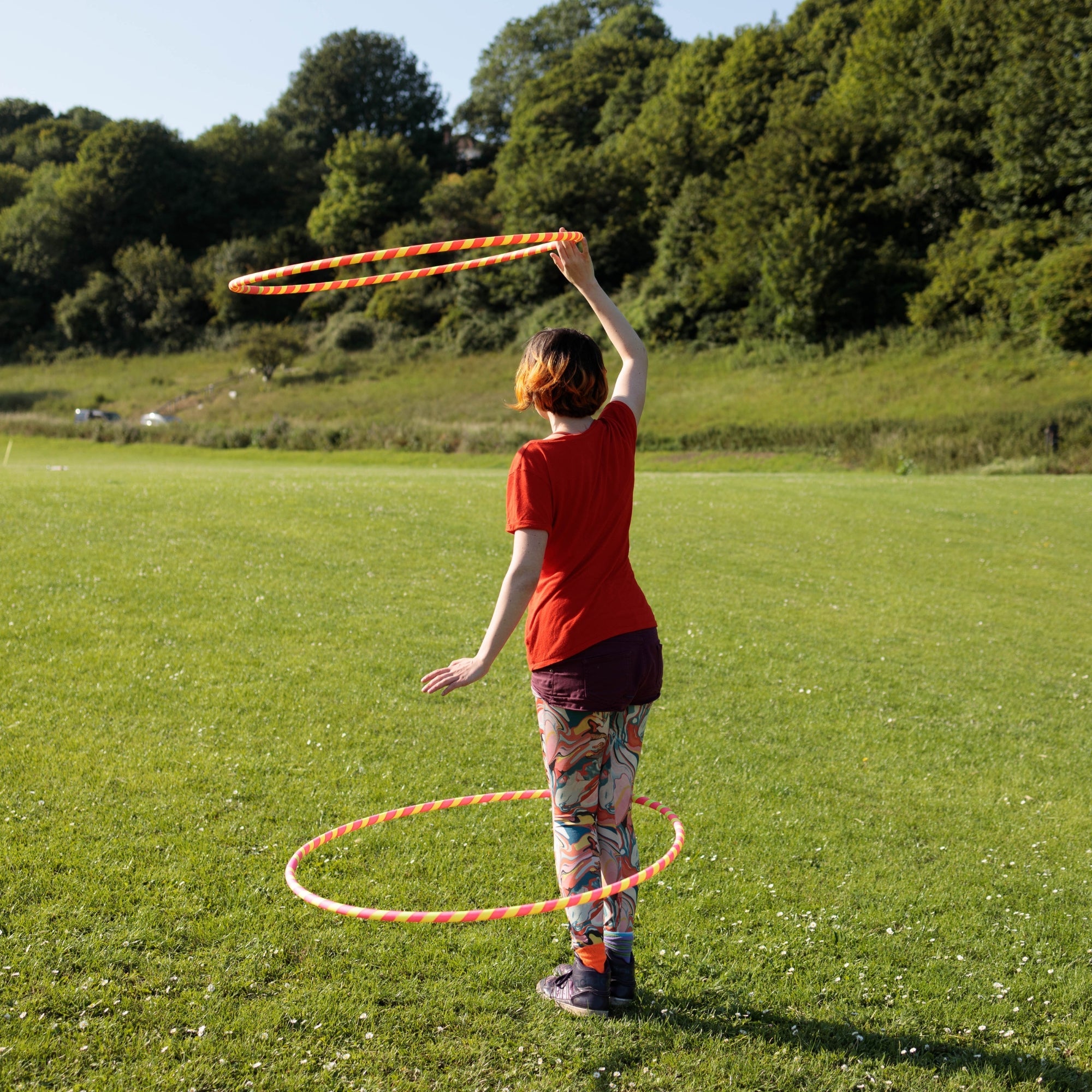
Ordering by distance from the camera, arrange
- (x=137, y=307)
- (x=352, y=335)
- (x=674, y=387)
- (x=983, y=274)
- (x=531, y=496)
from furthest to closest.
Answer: (x=137, y=307)
(x=352, y=335)
(x=674, y=387)
(x=983, y=274)
(x=531, y=496)

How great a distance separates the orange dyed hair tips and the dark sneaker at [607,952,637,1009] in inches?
97.0

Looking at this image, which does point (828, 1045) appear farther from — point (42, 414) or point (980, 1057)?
point (42, 414)

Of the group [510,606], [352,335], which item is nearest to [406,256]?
[510,606]

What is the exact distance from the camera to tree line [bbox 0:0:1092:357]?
5600 centimetres

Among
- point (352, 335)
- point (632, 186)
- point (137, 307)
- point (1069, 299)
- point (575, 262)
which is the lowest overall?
point (575, 262)

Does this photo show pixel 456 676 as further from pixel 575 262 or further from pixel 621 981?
pixel 575 262

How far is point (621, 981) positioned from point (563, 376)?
2.71 metres

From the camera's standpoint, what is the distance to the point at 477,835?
607cm

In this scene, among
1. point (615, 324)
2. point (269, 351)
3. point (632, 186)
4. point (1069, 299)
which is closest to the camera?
point (615, 324)

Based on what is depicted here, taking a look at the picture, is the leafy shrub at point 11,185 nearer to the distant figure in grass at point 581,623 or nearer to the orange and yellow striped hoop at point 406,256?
the orange and yellow striped hoop at point 406,256

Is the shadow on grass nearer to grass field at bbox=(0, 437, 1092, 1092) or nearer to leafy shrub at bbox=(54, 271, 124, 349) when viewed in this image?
grass field at bbox=(0, 437, 1092, 1092)

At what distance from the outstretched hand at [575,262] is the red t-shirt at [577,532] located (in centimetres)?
86

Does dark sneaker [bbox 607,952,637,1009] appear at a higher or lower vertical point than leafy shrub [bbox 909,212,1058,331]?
lower

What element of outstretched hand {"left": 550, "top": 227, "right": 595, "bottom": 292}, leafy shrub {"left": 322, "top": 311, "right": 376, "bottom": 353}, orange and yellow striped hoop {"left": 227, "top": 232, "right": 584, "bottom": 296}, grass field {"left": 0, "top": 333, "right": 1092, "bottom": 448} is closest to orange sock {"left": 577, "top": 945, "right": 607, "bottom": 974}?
outstretched hand {"left": 550, "top": 227, "right": 595, "bottom": 292}
